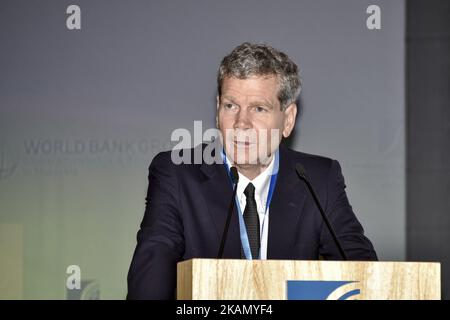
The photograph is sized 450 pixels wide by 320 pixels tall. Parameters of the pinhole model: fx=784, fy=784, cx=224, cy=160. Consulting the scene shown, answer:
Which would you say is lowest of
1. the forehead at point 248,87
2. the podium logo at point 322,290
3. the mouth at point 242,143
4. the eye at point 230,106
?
the podium logo at point 322,290

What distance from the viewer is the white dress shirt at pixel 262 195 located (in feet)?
10.1

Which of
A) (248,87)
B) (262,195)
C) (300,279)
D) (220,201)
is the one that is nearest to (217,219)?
(220,201)

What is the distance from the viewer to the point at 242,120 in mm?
3166

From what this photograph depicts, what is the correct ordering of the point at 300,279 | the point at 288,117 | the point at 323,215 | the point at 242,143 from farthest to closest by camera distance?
the point at 288,117 < the point at 242,143 < the point at 323,215 < the point at 300,279

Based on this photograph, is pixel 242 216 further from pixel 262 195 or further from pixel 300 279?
pixel 300 279

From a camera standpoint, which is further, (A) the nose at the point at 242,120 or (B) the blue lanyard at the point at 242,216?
(A) the nose at the point at 242,120

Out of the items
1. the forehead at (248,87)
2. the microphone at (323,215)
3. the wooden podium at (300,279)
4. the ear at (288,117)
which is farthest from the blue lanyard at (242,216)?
the wooden podium at (300,279)

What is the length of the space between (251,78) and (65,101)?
64.2 inches

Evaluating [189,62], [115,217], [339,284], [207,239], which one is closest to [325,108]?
[189,62]

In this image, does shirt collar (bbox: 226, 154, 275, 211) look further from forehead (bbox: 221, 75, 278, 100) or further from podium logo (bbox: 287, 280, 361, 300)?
podium logo (bbox: 287, 280, 361, 300)

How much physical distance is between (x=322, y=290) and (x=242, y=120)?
116cm

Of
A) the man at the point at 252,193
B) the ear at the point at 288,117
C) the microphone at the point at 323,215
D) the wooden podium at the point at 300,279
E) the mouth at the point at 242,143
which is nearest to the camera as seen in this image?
the wooden podium at the point at 300,279

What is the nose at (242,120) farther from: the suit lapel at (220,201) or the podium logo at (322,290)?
the podium logo at (322,290)

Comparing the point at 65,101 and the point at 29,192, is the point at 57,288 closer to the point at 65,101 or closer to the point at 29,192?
the point at 29,192
